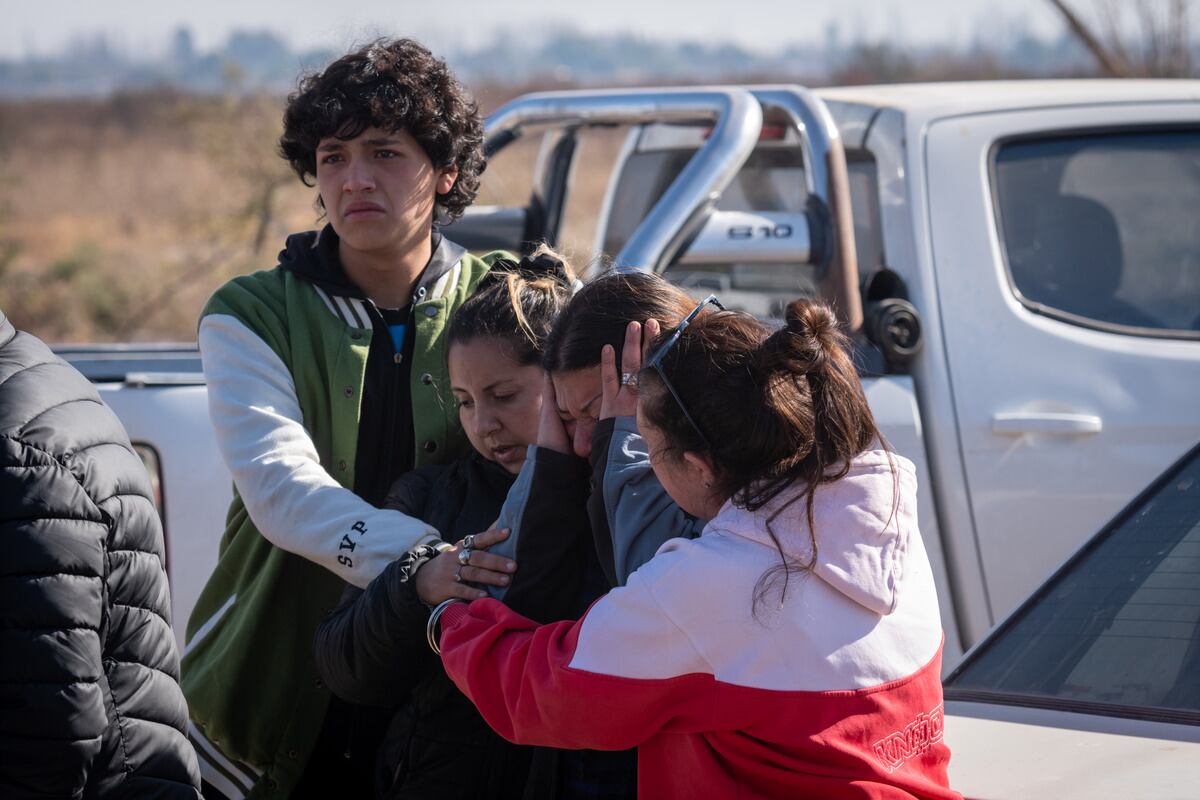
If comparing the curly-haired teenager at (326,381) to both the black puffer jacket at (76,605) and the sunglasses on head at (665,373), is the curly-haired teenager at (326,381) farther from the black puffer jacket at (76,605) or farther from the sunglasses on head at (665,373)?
the sunglasses on head at (665,373)

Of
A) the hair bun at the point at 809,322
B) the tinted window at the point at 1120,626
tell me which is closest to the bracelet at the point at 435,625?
the hair bun at the point at 809,322

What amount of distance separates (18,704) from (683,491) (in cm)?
88

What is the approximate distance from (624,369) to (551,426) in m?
0.18

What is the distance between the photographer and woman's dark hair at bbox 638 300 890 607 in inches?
70.3

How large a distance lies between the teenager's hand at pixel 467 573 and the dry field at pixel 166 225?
2.40m

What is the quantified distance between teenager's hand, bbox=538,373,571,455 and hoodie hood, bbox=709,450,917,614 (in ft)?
1.33

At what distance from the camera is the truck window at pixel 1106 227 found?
3822 mm

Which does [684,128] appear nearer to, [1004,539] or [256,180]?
[1004,539]

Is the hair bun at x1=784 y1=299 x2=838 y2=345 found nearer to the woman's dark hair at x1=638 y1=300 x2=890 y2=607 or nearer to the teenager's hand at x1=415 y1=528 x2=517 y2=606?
the woman's dark hair at x1=638 y1=300 x2=890 y2=607

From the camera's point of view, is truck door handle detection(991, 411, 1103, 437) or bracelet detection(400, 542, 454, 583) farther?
truck door handle detection(991, 411, 1103, 437)

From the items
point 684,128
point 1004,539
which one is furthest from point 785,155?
point 1004,539

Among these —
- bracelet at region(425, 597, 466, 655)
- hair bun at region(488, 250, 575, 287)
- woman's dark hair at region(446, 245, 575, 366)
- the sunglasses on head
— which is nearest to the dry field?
hair bun at region(488, 250, 575, 287)

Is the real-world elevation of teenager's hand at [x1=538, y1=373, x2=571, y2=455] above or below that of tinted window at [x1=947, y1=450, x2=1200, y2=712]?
above

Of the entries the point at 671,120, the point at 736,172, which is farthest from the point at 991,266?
the point at 671,120
